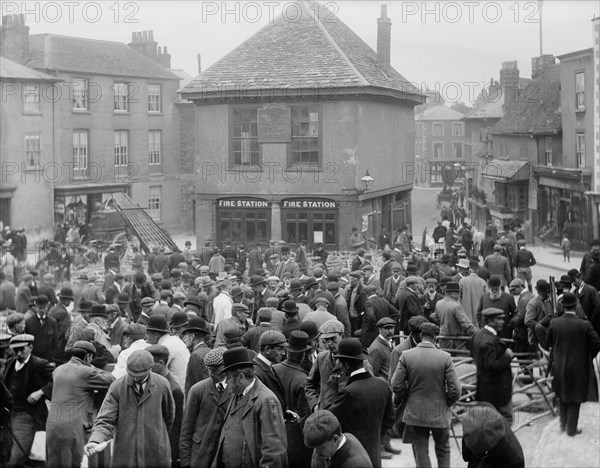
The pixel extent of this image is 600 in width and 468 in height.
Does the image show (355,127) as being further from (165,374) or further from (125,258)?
(165,374)

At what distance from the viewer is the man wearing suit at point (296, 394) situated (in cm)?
812

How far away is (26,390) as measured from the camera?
29.6ft

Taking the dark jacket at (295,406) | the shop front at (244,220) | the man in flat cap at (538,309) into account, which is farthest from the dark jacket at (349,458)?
the shop front at (244,220)

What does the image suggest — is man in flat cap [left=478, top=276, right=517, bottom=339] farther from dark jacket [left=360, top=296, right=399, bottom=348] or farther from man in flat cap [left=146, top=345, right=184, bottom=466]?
man in flat cap [left=146, top=345, right=184, bottom=466]

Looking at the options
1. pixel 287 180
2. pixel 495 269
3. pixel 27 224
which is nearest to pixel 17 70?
pixel 27 224

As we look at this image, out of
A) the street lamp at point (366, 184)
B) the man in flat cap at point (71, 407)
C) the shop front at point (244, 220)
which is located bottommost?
the man in flat cap at point (71, 407)

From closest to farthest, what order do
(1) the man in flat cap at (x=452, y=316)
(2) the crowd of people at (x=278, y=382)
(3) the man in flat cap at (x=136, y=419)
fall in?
(2) the crowd of people at (x=278, y=382)
(3) the man in flat cap at (x=136, y=419)
(1) the man in flat cap at (x=452, y=316)

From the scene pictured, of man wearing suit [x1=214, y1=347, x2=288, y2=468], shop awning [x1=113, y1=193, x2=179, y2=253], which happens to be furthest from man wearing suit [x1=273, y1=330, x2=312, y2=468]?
shop awning [x1=113, y1=193, x2=179, y2=253]

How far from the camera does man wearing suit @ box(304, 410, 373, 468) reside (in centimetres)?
591

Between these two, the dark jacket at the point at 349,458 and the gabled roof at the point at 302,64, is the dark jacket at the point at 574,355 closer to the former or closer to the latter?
the dark jacket at the point at 349,458

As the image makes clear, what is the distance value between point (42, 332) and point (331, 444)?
721 cm

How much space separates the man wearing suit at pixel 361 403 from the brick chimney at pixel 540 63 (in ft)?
143

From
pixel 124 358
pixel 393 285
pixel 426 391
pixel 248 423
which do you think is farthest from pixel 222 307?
pixel 248 423

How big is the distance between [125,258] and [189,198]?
56.6 feet
